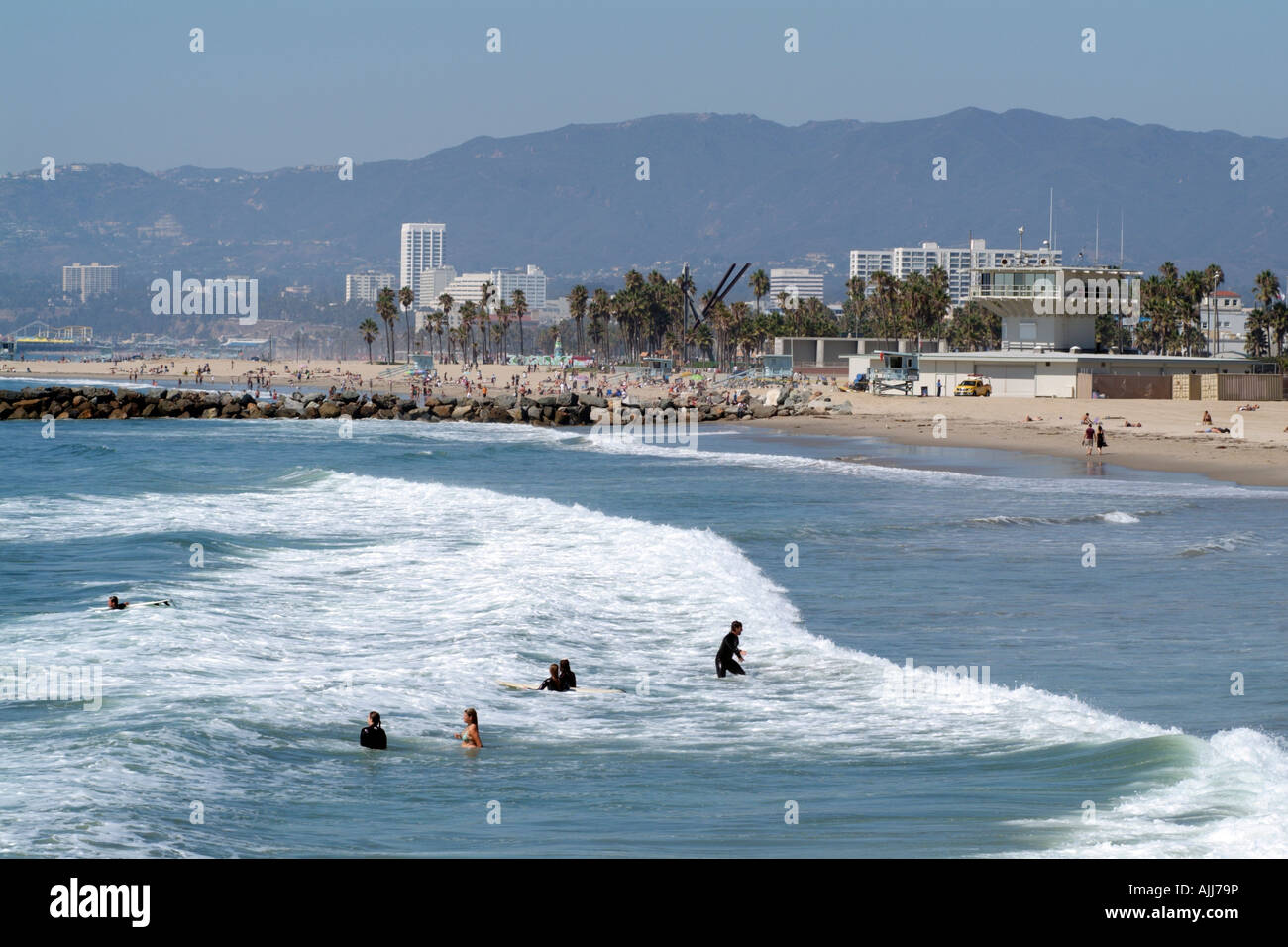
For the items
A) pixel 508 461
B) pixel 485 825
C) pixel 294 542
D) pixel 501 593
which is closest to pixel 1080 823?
pixel 485 825

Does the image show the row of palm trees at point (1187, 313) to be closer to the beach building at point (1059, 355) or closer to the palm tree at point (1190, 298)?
the palm tree at point (1190, 298)

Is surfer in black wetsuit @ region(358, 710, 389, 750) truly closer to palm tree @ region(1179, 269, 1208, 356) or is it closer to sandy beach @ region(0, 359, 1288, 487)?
sandy beach @ region(0, 359, 1288, 487)

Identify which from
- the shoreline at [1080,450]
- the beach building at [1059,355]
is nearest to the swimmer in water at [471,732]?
the shoreline at [1080,450]

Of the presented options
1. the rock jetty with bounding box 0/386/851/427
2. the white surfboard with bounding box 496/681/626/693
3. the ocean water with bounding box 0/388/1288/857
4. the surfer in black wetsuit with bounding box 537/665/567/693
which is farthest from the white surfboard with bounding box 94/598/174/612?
the rock jetty with bounding box 0/386/851/427

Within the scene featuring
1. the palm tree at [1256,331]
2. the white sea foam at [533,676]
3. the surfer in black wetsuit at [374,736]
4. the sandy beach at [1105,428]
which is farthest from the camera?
the palm tree at [1256,331]

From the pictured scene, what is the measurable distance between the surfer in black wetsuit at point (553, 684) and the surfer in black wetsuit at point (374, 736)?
2.98 metres

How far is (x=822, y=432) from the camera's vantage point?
228 ft

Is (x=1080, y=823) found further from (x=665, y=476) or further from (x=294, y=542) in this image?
(x=665, y=476)

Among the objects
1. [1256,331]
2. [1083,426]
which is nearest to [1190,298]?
[1256,331]

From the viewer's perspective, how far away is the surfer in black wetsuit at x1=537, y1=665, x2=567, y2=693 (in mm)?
15852

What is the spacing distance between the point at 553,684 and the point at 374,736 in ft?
10.2

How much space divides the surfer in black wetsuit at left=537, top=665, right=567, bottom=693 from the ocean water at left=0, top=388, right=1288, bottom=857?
142 millimetres

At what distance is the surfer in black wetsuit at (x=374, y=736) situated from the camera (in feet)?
43.2

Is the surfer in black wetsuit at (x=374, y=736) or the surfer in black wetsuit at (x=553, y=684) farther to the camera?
the surfer in black wetsuit at (x=553, y=684)
